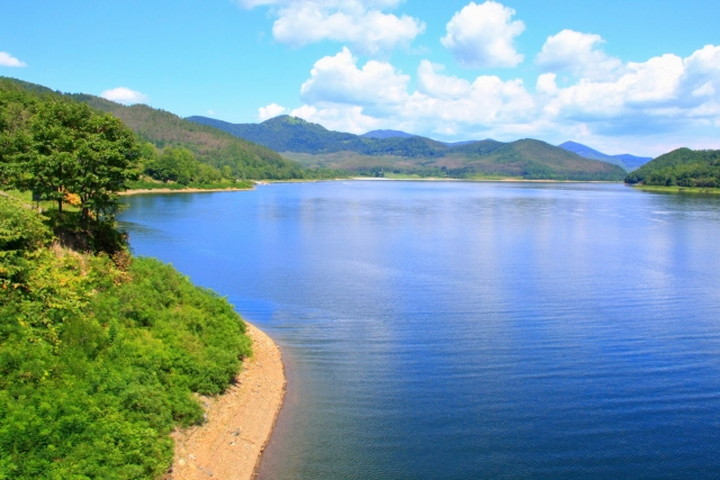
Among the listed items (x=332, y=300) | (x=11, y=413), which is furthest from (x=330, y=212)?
(x=11, y=413)

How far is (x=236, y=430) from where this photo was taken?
14.4 metres

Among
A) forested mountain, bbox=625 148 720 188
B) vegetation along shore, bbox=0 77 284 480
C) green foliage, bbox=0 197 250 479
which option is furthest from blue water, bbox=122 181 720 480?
forested mountain, bbox=625 148 720 188

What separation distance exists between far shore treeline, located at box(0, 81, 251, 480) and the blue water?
2803 millimetres

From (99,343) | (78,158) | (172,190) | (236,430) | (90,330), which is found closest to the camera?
(99,343)

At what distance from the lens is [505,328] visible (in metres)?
23.2

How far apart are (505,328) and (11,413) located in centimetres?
1769

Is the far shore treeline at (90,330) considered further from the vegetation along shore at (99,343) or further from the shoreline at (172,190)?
the shoreline at (172,190)

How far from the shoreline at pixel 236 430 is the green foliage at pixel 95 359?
391 mm

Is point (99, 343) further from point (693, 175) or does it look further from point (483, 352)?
point (693, 175)

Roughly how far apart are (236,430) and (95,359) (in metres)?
3.81

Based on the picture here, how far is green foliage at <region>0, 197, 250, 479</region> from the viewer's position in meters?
10.4

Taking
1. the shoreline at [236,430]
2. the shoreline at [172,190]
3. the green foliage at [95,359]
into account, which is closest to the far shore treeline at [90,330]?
the green foliage at [95,359]

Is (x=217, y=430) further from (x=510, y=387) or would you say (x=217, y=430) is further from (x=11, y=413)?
(x=510, y=387)

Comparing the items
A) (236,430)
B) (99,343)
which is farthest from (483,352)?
(99,343)
